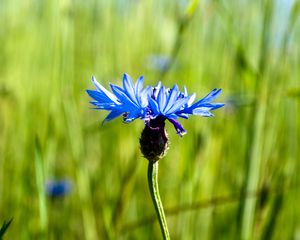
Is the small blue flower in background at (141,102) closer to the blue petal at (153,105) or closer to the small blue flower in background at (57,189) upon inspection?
the blue petal at (153,105)

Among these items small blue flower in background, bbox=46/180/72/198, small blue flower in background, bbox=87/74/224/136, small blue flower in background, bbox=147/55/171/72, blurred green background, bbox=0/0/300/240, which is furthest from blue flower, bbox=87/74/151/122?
small blue flower in background, bbox=147/55/171/72

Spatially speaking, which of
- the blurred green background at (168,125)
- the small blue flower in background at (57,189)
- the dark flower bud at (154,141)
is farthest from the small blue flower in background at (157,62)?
the dark flower bud at (154,141)

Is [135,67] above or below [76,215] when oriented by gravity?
above

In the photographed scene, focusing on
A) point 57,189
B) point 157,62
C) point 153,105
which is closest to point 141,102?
point 153,105

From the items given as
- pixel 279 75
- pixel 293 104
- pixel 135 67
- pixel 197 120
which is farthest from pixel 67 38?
pixel 135 67

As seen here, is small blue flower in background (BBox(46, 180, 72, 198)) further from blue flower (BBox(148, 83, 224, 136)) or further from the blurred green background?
blue flower (BBox(148, 83, 224, 136))

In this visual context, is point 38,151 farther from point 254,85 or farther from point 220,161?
point 220,161

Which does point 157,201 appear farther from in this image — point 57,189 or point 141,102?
point 57,189
